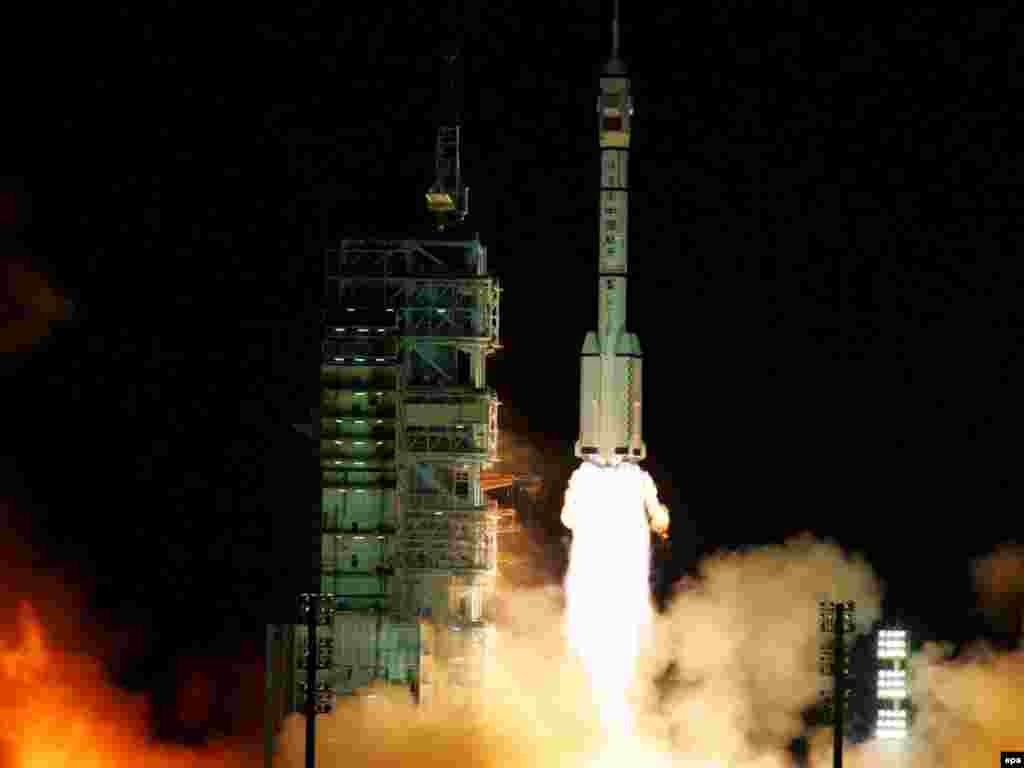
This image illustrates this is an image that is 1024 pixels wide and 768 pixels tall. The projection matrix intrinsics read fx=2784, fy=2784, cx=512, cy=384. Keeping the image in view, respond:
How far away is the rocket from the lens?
56.7 meters

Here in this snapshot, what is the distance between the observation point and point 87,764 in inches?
2229

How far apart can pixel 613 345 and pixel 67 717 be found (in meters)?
13.5

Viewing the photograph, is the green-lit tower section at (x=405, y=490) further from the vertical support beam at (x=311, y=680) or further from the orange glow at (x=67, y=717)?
the vertical support beam at (x=311, y=680)

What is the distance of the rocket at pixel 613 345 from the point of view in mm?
56688

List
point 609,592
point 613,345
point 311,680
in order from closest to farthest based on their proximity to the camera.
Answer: point 311,680
point 613,345
point 609,592

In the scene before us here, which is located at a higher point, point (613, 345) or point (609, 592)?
point (613, 345)

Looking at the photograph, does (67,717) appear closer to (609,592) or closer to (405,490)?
(405,490)

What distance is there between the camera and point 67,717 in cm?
5703

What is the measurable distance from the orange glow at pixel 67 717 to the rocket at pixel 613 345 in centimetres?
1059

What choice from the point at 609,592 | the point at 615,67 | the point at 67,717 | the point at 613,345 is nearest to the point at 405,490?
the point at 609,592

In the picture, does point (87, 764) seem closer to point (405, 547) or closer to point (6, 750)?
point (6, 750)

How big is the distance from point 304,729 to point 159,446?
23.0 ft

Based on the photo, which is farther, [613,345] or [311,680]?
[613,345]

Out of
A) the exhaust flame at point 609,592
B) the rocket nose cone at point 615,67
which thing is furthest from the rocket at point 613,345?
the exhaust flame at point 609,592
